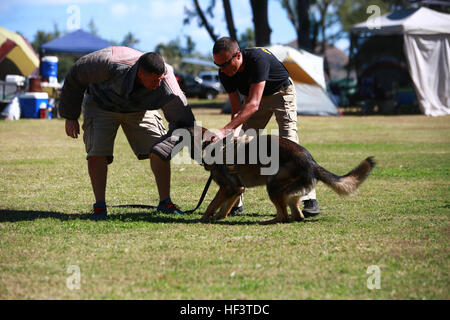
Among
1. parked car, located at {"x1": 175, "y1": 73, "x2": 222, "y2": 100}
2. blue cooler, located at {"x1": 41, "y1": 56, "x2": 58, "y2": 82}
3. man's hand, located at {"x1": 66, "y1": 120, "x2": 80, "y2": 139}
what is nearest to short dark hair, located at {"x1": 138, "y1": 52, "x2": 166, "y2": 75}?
man's hand, located at {"x1": 66, "y1": 120, "x2": 80, "y2": 139}

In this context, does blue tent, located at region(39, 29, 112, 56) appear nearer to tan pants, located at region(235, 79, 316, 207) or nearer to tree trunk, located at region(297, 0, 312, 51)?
tree trunk, located at region(297, 0, 312, 51)

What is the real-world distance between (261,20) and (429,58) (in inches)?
351

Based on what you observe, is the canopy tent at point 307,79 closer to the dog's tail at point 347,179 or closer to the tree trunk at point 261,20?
the tree trunk at point 261,20

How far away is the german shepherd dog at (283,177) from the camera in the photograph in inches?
236

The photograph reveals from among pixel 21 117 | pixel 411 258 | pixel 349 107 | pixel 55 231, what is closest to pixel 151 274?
pixel 55 231

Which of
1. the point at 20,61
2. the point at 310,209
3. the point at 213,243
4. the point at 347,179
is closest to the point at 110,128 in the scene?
the point at 213,243

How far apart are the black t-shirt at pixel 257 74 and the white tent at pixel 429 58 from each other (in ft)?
65.0

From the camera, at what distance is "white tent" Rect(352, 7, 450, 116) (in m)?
24.8

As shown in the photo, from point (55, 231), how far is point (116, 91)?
1.54 m

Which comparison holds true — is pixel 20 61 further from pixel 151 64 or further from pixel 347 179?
pixel 347 179

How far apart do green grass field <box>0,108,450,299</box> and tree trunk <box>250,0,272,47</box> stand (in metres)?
20.7

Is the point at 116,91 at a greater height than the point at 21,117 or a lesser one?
greater

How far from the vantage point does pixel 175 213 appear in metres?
6.70

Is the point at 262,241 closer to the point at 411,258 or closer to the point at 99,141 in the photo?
the point at 411,258
